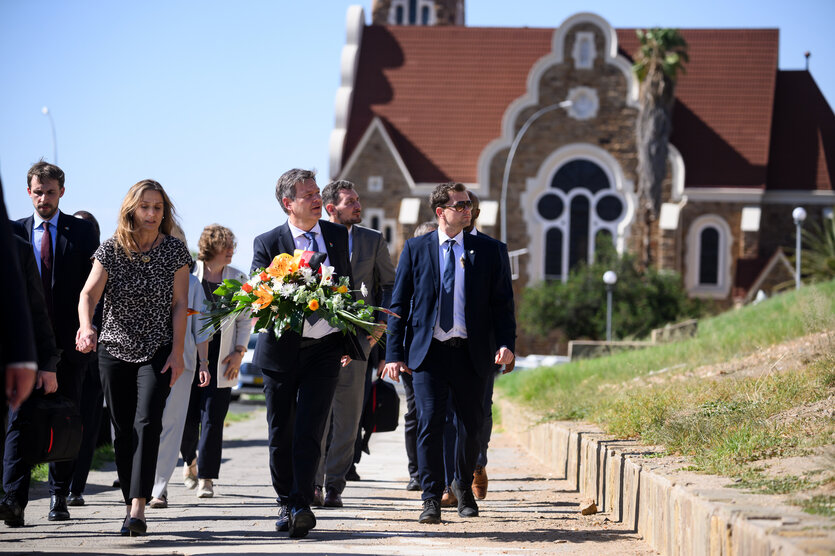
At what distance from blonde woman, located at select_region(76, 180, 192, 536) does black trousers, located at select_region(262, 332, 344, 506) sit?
604 millimetres

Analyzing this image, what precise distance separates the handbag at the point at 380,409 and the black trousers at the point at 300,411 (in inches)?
110

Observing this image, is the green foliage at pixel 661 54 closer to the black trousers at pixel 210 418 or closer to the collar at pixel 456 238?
the black trousers at pixel 210 418

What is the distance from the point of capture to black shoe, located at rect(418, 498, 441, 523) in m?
7.27

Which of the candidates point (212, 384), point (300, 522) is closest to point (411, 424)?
point (212, 384)

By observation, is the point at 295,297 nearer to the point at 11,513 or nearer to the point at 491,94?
the point at 11,513

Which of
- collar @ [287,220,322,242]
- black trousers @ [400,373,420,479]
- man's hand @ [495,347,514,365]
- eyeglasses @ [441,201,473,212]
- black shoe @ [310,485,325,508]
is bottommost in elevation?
black shoe @ [310,485,325,508]

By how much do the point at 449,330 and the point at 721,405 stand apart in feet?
6.75

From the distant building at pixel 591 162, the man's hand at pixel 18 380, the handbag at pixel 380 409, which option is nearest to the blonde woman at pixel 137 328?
the man's hand at pixel 18 380

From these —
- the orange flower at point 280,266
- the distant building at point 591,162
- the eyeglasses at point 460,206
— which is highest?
the distant building at point 591,162

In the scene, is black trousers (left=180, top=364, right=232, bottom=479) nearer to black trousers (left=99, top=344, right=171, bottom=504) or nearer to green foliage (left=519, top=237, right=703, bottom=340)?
black trousers (left=99, top=344, right=171, bottom=504)

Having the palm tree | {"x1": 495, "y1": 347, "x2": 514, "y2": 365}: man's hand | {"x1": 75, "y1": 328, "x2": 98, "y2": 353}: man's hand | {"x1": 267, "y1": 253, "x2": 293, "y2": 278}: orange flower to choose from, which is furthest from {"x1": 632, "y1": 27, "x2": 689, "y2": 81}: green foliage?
{"x1": 75, "y1": 328, "x2": 98, "y2": 353}: man's hand

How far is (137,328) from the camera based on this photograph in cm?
655

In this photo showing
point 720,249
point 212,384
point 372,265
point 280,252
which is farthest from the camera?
point 720,249

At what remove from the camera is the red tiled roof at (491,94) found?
146 ft
